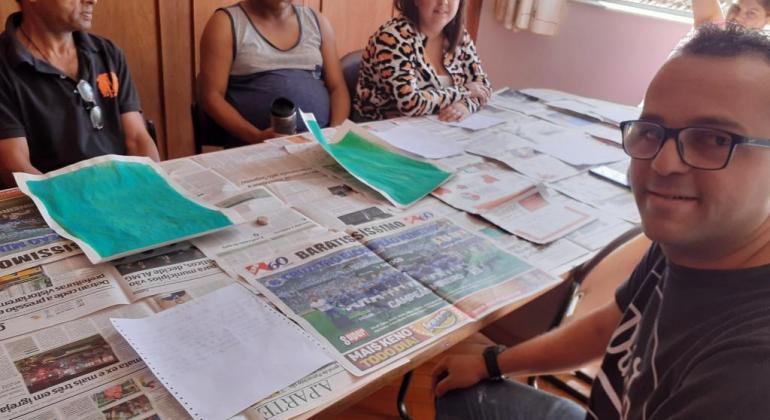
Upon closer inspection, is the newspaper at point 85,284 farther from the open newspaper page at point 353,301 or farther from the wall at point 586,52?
the wall at point 586,52

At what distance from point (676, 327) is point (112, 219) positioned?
95 centimetres

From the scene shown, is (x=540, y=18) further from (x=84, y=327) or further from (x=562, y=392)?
(x=84, y=327)

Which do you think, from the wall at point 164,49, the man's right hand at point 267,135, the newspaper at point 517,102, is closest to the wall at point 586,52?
the newspaper at point 517,102

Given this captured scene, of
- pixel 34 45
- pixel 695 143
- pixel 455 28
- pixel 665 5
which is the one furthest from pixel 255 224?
pixel 665 5

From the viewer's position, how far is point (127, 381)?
28.9 inches

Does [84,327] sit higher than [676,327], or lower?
lower

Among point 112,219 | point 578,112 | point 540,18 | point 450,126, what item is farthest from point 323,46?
point 540,18

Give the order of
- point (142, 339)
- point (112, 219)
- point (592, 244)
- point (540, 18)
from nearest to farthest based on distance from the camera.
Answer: point (142, 339) < point (112, 219) < point (592, 244) < point (540, 18)

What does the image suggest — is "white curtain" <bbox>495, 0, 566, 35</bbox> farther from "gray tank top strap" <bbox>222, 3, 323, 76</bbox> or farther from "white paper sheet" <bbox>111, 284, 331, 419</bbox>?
"white paper sheet" <bbox>111, 284, 331, 419</bbox>

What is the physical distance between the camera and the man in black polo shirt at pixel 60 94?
1.45 metres

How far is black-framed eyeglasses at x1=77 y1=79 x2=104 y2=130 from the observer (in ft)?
5.15

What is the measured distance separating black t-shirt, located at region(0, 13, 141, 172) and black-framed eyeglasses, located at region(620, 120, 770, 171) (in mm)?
1433

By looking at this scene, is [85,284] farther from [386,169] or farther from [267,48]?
[267,48]

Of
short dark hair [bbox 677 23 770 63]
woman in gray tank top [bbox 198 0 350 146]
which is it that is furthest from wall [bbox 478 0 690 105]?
short dark hair [bbox 677 23 770 63]
